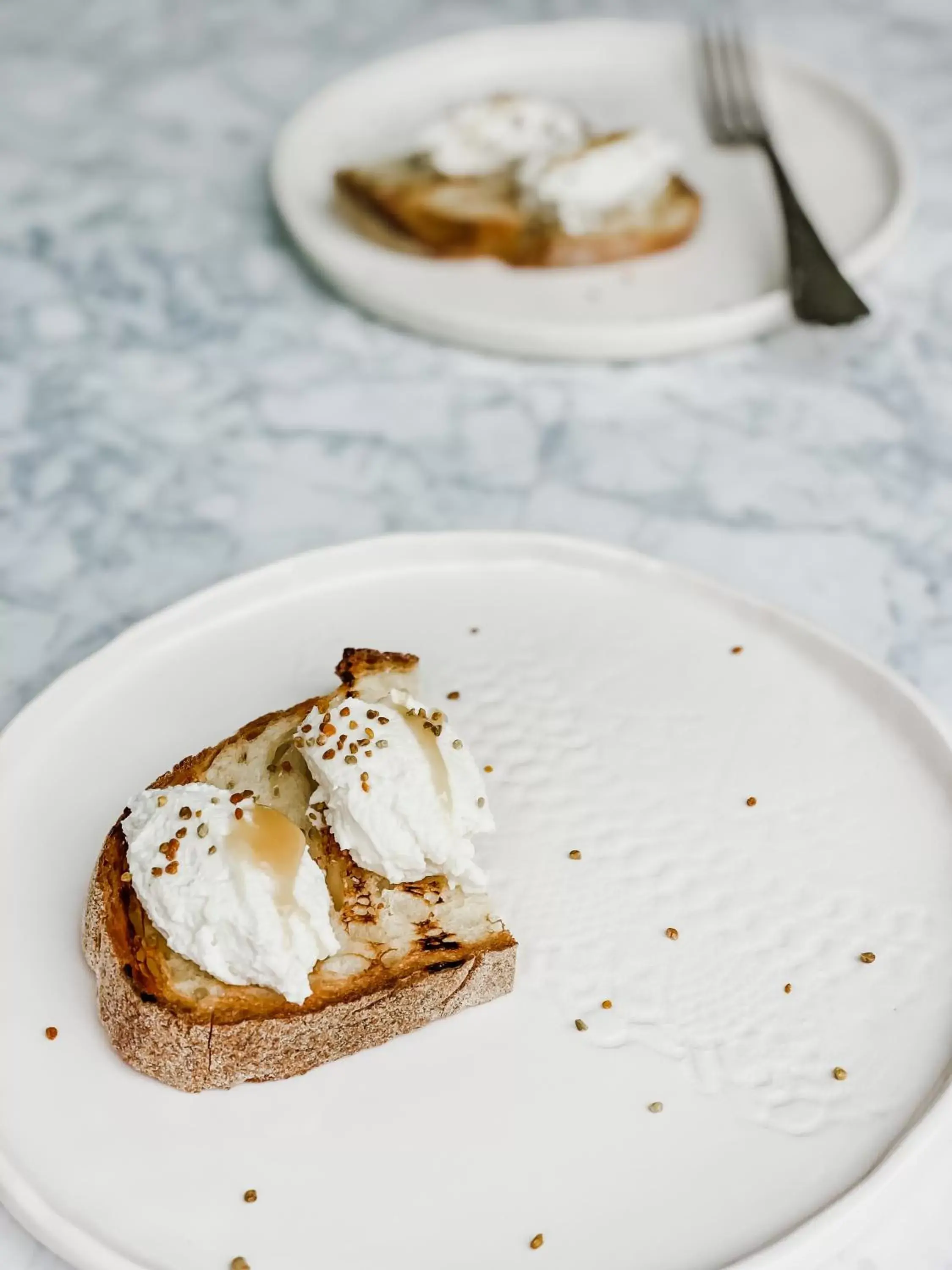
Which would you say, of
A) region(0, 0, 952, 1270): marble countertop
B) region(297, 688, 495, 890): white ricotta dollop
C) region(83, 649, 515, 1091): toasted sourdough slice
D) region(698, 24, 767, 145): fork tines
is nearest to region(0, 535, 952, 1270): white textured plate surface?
region(83, 649, 515, 1091): toasted sourdough slice

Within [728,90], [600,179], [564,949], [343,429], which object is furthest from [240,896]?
[728,90]

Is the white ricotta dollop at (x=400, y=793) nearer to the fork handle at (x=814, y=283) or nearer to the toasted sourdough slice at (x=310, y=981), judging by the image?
the toasted sourdough slice at (x=310, y=981)

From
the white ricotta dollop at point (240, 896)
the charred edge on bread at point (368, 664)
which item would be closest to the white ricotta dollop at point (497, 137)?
the charred edge on bread at point (368, 664)

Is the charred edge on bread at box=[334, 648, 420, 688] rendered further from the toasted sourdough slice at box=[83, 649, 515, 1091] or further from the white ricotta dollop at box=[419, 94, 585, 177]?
the white ricotta dollop at box=[419, 94, 585, 177]

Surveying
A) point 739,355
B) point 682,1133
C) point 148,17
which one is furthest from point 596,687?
point 148,17

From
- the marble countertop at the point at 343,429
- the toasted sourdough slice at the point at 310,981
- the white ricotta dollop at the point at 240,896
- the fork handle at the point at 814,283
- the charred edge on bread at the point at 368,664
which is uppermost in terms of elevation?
the fork handle at the point at 814,283

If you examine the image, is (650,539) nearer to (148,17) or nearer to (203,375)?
(203,375)
